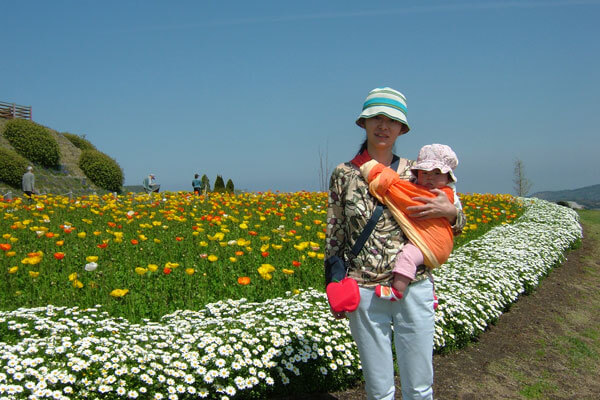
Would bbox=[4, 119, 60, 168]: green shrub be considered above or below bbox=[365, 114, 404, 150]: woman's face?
above

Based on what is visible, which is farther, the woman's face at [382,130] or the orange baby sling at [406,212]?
the woman's face at [382,130]

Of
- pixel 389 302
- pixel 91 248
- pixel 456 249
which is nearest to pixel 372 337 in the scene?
pixel 389 302

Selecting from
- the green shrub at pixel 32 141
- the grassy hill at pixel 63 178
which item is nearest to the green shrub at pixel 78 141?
the grassy hill at pixel 63 178

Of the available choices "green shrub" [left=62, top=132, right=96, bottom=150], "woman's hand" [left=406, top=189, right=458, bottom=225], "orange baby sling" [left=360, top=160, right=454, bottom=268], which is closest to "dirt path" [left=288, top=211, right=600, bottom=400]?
"orange baby sling" [left=360, top=160, right=454, bottom=268]

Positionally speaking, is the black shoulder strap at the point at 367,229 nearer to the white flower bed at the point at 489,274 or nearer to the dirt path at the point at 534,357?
the dirt path at the point at 534,357

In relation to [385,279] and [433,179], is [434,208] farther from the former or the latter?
[385,279]

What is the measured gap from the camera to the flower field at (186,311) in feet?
11.0

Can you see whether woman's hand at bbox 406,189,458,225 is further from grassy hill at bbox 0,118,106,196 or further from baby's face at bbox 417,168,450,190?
grassy hill at bbox 0,118,106,196

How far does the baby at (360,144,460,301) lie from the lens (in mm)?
2467

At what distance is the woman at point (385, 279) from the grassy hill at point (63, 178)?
21.1 meters

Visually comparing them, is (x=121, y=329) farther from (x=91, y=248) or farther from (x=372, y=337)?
(x=91, y=248)

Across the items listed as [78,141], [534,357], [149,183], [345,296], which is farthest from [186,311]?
[78,141]

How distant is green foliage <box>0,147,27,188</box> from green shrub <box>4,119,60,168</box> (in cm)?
184

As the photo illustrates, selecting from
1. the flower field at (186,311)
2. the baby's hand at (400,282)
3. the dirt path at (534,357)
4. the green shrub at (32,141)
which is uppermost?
the green shrub at (32,141)
